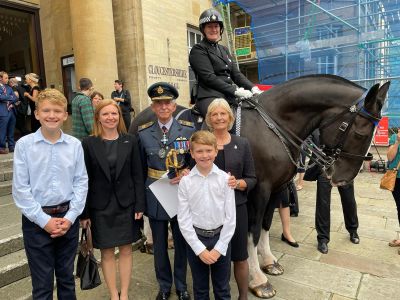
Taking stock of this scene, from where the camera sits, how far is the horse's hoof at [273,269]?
3.41m

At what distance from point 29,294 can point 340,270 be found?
10.7ft

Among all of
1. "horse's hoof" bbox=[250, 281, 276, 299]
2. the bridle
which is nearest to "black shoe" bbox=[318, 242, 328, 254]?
"horse's hoof" bbox=[250, 281, 276, 299]

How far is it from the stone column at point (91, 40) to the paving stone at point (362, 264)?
6.33 m

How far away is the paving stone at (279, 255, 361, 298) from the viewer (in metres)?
3.12

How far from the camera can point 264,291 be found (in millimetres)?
2982

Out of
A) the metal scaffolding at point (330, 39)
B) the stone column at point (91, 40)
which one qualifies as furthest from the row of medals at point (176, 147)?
the metal scaffolding at point (330, 39)

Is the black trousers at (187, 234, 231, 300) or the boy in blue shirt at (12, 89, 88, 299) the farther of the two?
the black trousers at (187, 234, 231, 300)

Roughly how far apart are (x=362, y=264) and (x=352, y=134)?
5.68 feet

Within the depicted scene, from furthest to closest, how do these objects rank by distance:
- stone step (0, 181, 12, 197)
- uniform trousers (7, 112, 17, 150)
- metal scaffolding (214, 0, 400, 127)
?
1. metal scaffolding (214, 0, 400, 127)
2. uniform trousers (7, 112, 17, 150)
3. stone step (0, 181, 12, 197)

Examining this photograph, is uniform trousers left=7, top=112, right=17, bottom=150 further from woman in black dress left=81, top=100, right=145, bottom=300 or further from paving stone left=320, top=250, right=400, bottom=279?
paving stone left=320, top=250, right=400, bottom=279

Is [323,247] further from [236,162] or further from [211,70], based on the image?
[211,70]

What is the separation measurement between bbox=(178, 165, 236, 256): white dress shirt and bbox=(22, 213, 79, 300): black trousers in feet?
2.98

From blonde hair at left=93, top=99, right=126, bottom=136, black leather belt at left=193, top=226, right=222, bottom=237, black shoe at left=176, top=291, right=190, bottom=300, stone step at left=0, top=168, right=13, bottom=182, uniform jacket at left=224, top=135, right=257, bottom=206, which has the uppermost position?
blonde hair at left=93, top=99, right=126, bottom=136

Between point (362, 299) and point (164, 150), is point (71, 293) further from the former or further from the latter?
point (362, 299)
